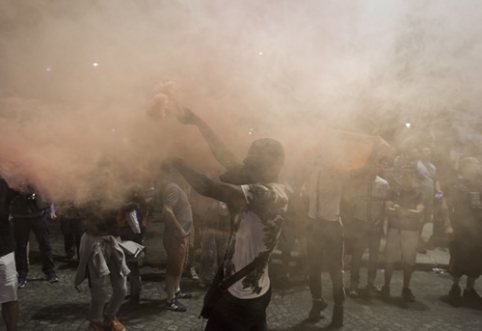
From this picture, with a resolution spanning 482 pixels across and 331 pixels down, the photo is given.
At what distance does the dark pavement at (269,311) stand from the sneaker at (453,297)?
13 cm

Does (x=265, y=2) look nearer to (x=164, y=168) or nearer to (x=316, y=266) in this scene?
(x=164, y=168)

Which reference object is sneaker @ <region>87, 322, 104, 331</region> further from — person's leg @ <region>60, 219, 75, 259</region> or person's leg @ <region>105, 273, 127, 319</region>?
person's leg @ <region>60, 219, 75, 259</region>

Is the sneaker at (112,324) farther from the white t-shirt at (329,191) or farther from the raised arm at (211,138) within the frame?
the white t-shirt at (329,191)

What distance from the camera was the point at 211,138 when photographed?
9.21 ft

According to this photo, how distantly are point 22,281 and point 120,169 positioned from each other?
130 inches

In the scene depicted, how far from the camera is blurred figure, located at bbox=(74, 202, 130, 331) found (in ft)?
12.2

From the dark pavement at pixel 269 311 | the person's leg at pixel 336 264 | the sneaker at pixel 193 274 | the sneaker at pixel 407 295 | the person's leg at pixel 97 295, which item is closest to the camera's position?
the person's leg at pixel 97 295

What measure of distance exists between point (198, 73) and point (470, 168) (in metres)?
4.74

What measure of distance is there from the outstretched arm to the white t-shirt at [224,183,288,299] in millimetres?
72

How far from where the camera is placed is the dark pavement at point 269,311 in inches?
172

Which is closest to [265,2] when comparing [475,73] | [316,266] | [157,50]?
[157,50]

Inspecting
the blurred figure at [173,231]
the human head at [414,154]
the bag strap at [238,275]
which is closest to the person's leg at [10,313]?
the blurred figure at [173,231]

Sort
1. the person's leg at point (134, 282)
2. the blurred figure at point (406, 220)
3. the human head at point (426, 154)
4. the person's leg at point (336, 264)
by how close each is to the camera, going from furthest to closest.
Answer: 1. the human head at point (426, 154)
2. the blurred figure at point (406, 220)
3. the person's leg at point (134, 282)
4. the person's leg at point (336, 264)

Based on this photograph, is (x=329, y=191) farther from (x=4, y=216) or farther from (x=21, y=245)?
(x=21, y=245)
